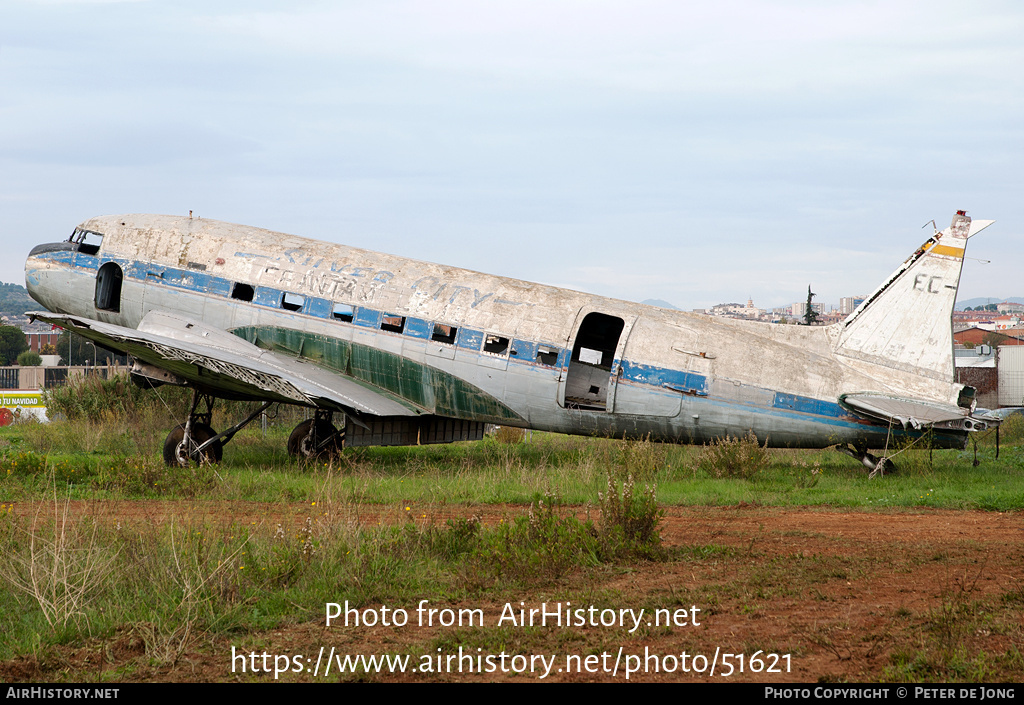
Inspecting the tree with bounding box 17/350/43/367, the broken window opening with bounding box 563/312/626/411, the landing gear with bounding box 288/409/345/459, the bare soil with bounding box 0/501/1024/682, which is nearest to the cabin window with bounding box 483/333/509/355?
the broken window opening with bounding box 563/312/626/411

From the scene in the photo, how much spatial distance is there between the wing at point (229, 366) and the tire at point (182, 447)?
89cm

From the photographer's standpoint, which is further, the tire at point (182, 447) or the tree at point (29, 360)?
the tree at point (29, 360)

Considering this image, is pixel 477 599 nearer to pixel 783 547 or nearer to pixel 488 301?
pixel 783 547

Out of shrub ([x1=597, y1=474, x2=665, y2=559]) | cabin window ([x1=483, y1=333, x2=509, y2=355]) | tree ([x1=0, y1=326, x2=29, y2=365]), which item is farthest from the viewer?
tree ([x1=0, y1=326, x2=29, y2=365])

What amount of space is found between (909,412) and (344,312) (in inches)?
447

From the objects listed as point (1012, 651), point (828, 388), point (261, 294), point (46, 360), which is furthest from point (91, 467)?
point (46, 360)

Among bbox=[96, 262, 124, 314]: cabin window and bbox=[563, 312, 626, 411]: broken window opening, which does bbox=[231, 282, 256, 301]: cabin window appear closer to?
bbox=[96, 262, 124, 314]: cabin window

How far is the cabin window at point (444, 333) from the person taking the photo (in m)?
16.6

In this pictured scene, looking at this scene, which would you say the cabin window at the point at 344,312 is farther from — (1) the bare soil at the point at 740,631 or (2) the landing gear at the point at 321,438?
(1) the bare soil at the point at 740,631

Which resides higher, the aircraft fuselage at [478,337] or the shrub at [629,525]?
the aircraft fuselage at [478,337]

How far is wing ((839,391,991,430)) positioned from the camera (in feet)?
48.3

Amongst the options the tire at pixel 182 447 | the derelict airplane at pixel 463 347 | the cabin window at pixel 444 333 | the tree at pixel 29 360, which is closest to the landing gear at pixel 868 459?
the derelict airplane at pixel 463 347

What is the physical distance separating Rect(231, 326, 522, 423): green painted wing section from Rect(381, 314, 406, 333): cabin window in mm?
499

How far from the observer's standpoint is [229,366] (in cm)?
1566
